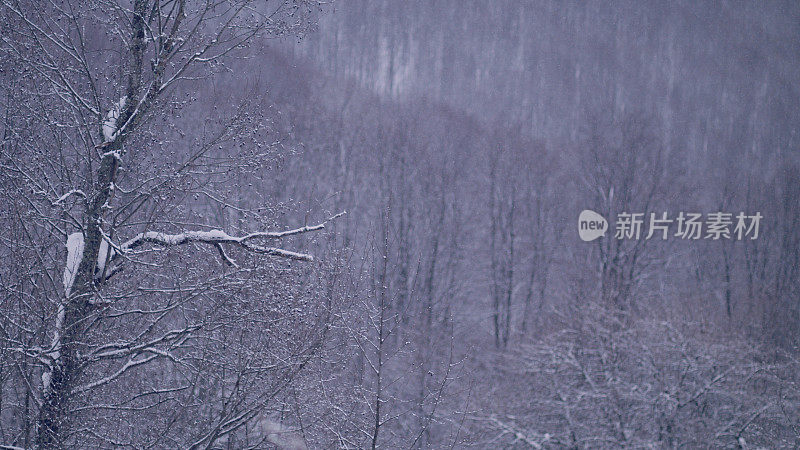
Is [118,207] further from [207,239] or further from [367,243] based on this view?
[367,243]

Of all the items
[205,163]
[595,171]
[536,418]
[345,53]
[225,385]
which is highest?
[345,53]

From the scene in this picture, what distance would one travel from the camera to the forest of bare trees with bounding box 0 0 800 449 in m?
4.26

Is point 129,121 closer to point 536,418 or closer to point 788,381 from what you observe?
point 536,418

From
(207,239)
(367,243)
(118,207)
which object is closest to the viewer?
(207,239)

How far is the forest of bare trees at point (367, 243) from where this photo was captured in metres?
4.26

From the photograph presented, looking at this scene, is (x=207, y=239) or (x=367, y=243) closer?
(x=207, y=239)

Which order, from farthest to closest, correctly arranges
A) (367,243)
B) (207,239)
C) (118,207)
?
(367,243) < (118,207) < (207,239)

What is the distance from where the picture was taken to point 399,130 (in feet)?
66.9

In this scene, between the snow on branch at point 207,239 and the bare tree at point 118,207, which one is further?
the snow on branch at point 207,239

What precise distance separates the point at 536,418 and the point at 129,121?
362 inches

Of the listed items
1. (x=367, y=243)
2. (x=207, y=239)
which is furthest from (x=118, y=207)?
(x=367, y=243)

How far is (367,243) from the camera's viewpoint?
10133 mm

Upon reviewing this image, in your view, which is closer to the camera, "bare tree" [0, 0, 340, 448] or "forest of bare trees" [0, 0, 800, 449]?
"bare tree" [0, 0, 340, 448]

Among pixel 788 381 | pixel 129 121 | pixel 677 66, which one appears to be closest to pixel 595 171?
pixel 788 381
